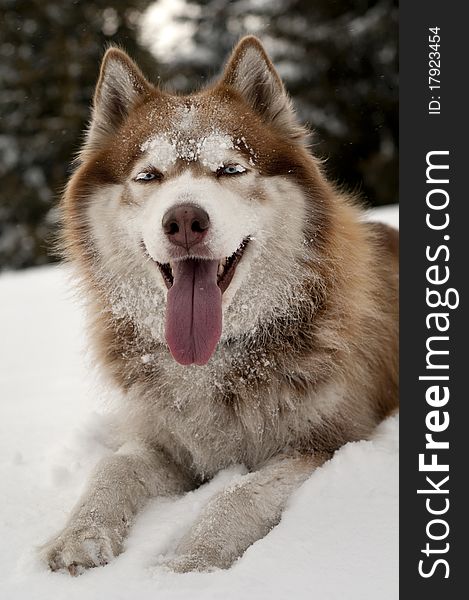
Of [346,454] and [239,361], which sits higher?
[239,361]

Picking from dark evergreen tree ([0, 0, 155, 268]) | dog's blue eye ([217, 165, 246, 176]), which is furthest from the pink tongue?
dark evergreen tree ([0, 0, 155, 268])

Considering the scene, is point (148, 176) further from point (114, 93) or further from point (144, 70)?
point (144, 70)

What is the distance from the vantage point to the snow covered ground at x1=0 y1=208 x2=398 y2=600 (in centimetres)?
212

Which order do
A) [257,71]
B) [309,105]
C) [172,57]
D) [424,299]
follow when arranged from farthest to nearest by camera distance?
[172,57] < [309,105] < [257,71] < [424,299]

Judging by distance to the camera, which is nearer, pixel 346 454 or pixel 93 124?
pixel 346 454

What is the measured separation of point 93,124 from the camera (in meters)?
3.37

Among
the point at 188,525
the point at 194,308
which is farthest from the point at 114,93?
the point at 188,525

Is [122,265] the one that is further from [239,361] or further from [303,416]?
[303,416]

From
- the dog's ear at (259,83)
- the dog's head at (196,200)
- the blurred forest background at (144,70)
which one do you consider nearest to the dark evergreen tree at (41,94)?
the blurred forest background at (144,70)

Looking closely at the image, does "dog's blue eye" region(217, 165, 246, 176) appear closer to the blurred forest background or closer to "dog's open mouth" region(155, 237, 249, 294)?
"dog's open mouth" region(155, 237, 249, 294)

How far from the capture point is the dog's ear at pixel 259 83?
3180 mm

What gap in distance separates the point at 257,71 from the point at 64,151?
1301cm

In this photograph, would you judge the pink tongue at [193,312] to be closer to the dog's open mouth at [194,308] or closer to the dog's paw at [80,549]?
the dog's open mouth at [194,308]

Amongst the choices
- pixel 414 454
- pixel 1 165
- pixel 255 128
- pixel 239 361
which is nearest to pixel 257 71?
pixel 255 128
